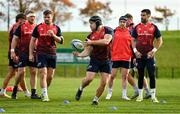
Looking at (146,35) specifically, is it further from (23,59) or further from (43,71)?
(23,59)

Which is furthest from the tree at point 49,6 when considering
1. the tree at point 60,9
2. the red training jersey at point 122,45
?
the red training jersey at point 122,45

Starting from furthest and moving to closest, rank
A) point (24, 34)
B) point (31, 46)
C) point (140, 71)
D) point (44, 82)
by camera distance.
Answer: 1. point (24, 34)
2. point (140, 71)
3. point (31, 46)
4. point (44, 82)

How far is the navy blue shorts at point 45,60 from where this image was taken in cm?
1684

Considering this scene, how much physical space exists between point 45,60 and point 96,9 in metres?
75.6

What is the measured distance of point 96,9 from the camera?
92.2 metres

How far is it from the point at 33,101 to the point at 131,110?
11.6 feet

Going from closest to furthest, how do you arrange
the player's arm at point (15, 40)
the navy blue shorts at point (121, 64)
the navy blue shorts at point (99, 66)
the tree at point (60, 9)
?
the navy blue shorts at point (99, 66)
the player's arm at point (15, 40)
the navy blue shorts at point (121, 64)
the tree at point (60, 9)

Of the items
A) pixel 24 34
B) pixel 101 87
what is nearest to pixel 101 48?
pixel 101 87

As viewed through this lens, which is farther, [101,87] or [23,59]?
[23,59]

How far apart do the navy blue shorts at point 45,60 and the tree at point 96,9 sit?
2943 inches

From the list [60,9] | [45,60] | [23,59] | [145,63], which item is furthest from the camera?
[60,9]

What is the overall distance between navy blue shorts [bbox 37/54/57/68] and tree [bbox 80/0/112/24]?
74757 millimetres

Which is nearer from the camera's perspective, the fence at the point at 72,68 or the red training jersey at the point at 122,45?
the red training jersey at the point at 122,45

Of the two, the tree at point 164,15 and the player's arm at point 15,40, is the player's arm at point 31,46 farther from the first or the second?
the tree at point 164,15
